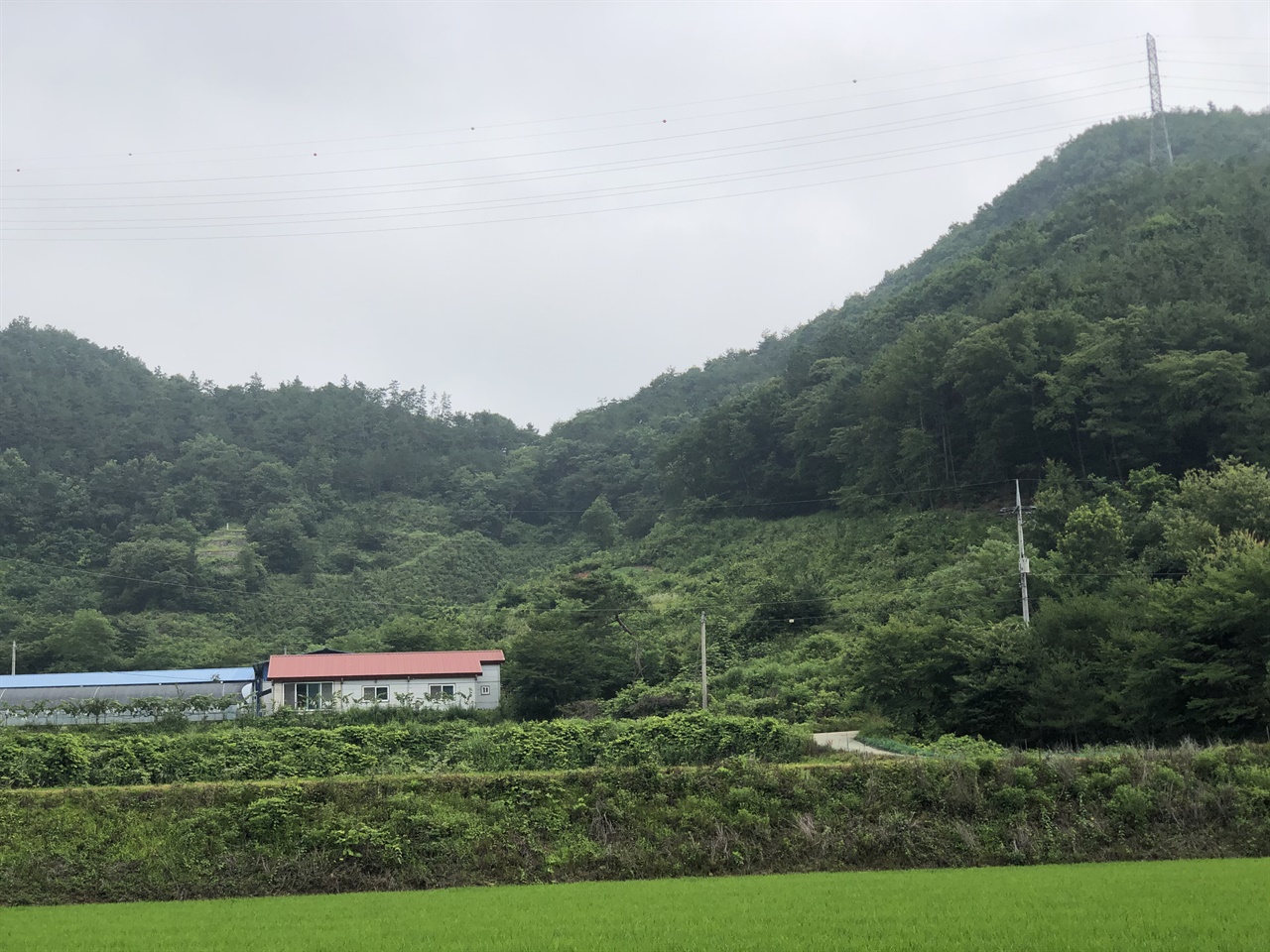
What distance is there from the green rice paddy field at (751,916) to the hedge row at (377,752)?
634 centimetres

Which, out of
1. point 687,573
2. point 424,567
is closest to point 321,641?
point 424,567

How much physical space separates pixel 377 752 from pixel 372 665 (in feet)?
50.9

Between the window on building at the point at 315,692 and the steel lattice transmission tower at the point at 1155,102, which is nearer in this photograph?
the window on building at the point at 315,692

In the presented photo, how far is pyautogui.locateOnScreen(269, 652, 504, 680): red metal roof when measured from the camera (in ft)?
125

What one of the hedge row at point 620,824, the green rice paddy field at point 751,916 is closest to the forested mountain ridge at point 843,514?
the hedge row at point 620,824

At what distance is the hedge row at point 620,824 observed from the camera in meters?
16.4

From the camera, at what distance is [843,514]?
52094 mm

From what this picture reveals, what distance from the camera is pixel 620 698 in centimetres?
3509

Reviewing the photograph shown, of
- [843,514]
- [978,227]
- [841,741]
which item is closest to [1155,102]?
[978,227]

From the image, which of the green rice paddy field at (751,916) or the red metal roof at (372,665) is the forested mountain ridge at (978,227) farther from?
the green rice paddy field at (751,916)

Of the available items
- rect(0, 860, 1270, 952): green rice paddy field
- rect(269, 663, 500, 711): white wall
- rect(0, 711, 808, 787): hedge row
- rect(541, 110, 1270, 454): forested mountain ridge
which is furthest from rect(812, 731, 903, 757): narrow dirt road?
rect(541, 110, 1270, 454): forested mountain ridge

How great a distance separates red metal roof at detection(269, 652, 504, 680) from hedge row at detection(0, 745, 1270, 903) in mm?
20143

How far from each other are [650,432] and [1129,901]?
76.6 metres

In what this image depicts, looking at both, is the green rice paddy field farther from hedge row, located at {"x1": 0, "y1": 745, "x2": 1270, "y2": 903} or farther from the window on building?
the window on building
